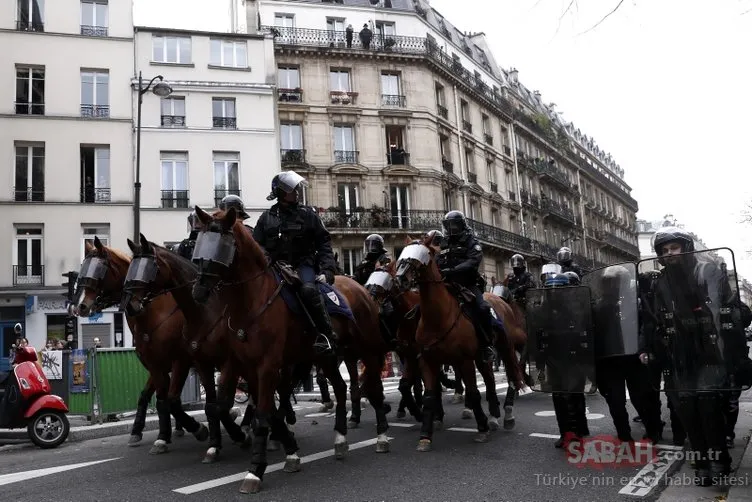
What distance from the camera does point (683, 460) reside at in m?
5.91

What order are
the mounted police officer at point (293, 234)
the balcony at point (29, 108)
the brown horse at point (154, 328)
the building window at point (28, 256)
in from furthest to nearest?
the balcony at point (29, 108)
the building window at point (28, 256)
the brown horse at point (154, 328)
the mounted police officer at point (293, 234)

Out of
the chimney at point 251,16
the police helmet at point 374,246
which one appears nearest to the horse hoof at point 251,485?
the police helmet at point 374,246

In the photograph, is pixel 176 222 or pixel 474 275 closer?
pixel 474 275

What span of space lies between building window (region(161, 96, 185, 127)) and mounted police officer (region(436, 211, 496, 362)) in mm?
23494

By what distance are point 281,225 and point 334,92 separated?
29.5 m

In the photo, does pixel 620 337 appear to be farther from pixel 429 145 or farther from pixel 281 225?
pixel 429 145

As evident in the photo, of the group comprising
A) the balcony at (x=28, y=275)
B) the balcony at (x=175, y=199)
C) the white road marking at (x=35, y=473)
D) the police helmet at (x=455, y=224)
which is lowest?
the white road marking at (x=35, y=473)

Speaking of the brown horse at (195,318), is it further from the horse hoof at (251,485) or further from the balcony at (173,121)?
the balcony at (173,121)

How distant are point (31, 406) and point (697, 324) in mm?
8591

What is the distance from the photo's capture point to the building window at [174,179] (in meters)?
28.4

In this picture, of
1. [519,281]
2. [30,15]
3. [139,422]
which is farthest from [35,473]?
[30,15]

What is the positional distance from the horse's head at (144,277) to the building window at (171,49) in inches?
970

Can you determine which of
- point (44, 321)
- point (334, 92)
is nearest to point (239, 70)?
point (334, 92)

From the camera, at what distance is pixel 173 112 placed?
1143 inches
